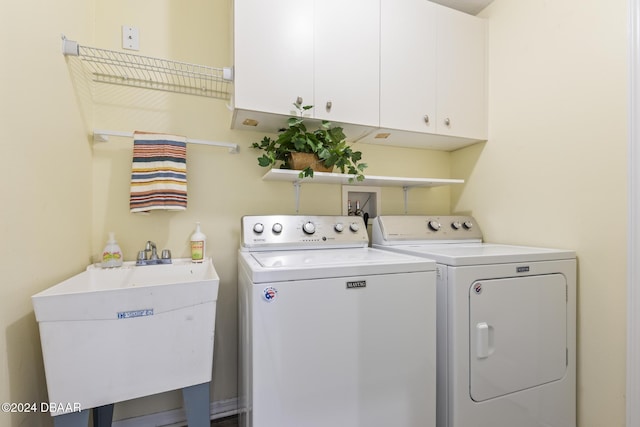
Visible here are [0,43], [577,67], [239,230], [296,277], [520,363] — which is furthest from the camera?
[239,230]

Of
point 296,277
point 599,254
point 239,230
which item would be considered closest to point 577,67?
point 599,254

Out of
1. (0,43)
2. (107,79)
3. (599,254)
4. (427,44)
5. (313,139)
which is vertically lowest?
(599,254)

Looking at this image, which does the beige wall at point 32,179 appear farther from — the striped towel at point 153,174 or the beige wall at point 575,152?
the beige wall at point 575,152

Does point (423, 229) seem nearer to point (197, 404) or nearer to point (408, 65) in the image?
point (408, 65)

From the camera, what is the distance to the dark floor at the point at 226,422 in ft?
5.13

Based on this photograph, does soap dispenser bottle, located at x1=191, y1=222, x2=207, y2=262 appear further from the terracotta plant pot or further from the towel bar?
the terracotta plant pot

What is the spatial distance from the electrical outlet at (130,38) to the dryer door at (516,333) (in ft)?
6.75

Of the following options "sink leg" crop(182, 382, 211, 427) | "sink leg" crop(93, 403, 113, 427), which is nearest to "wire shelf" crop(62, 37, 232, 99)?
"sink leg" crop(182, 382, 211, 427)

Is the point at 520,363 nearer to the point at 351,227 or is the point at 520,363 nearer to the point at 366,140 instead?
the point at 351,227

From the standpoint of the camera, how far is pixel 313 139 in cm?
150

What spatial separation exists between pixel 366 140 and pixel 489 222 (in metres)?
1.00

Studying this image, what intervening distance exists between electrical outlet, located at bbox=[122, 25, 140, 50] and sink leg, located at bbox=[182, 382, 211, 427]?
1669 millimetres

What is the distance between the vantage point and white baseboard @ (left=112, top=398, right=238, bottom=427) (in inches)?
58.3

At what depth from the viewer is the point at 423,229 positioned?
6.00ft
